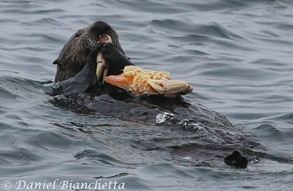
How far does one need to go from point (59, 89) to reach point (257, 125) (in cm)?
211

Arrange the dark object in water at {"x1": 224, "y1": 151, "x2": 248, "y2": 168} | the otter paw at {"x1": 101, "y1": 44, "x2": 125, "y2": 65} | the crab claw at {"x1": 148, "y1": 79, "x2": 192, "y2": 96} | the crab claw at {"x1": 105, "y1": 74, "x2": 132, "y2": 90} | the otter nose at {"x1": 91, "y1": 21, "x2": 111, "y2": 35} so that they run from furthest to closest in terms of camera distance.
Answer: the otter nose at {"x1": 91, "y1": 21, "x2": 111, "y2": 35} < the otter paw at {"x1": 101, "y1": 44, "x2": 125, "y2": 65} < the crab claw at {"x1": 105, "y1": 74, "x2": 132, "y2": 90} < the crab claw at {"x1": 148, "y1": 79, "x2": 192, "y2": 96} < the dark object in water at {"x1": 224, "y1": 151, "x2": 248, "y2": 168}

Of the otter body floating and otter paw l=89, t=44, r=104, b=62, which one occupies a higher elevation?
otter paw l=89, t=44, r=104, b=62

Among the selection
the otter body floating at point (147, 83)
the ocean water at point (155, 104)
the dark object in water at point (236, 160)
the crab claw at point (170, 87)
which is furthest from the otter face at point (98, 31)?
the dark object in water at point (236, 160)

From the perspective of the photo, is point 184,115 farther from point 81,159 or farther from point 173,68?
point 173,68

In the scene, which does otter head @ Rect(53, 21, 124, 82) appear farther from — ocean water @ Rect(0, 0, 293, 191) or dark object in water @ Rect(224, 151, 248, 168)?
dark object in water @ Rect(224, 151, 248, 168)

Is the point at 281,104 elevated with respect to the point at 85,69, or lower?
lower

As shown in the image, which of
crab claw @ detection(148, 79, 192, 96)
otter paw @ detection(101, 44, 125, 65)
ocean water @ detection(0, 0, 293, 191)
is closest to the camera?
ocean water @ detection(0, 0, 293, 191)

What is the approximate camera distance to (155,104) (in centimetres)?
635

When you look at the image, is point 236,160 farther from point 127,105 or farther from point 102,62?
point 102,62

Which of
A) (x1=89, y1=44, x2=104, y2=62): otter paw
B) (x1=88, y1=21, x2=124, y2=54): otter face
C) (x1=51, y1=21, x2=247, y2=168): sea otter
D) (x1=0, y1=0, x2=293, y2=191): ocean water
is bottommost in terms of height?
(x1=0, y1=0, x2=293, y2=191): ocean water

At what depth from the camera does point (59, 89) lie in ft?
Answer: 23.7

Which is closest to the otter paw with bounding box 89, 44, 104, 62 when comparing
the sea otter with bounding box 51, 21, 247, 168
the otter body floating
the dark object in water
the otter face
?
the sea otter with bounding box 51, 21, 247, 168

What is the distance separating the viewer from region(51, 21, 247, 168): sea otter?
5.52m

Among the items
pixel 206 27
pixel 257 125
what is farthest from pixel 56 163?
pixel 206 27
